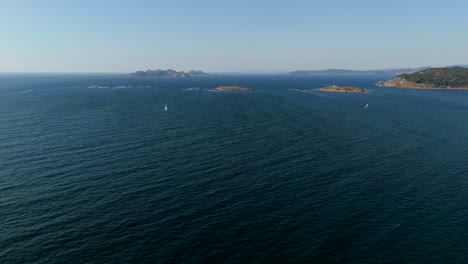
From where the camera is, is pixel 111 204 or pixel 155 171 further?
pixel 155 171

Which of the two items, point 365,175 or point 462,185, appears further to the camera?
point 365,175

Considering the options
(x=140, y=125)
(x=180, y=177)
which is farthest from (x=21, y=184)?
(x=140, y=125)

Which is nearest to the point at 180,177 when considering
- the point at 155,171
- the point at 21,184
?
the point at 155,171

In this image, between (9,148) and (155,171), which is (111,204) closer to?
(155,171)

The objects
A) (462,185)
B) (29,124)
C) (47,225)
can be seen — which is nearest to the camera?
(47,225)

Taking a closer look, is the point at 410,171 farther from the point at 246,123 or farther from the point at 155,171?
the point at 246,123

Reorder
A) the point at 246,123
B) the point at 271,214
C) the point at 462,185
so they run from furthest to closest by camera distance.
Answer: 1. the point at 246,123
2. the point at 462,185
3. the point at 271,214

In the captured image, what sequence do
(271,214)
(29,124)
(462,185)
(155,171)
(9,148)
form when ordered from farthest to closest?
(29,124), (9,148), (155,171), (462,185), (271,214)
